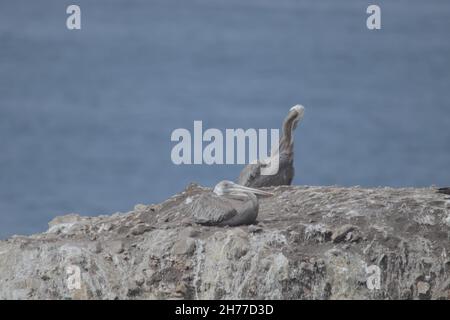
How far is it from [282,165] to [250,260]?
4620 millimetres

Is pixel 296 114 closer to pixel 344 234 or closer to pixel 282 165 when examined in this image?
pixel 282 165

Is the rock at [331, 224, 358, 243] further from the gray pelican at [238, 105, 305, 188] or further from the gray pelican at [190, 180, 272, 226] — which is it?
the gray pelican at [238, 105, 305, 188]

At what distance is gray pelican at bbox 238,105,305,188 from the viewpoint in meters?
42.3

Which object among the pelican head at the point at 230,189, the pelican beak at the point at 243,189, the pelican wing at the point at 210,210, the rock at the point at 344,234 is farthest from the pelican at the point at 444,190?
the pelican wing at the point at 210,210

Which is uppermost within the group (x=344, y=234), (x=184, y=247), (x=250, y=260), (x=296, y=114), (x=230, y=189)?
(x=296, y=114)

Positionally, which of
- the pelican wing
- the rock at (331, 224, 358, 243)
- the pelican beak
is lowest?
the rock at (331, 224, 358, 243)

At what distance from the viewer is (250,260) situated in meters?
38.4

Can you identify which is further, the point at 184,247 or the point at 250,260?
the point at 184,247

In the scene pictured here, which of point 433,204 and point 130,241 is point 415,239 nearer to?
point 433,204

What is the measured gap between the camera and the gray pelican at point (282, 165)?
4234 centimetres

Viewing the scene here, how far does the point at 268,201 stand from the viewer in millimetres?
41094

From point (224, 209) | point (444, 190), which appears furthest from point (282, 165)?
point (224, 209)

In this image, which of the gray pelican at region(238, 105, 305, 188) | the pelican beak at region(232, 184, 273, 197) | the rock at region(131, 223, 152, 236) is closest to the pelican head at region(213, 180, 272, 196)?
the pelican beak at region(232, 184, 273, 197)

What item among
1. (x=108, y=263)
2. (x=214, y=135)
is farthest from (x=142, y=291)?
(x=214, y=135)
